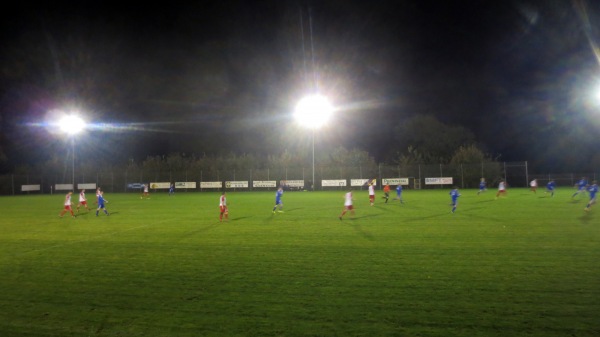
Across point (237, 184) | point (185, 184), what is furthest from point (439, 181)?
point (185, 184)

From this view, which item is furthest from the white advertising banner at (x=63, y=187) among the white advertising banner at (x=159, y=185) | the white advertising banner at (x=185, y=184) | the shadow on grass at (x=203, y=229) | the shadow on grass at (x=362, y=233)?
the shadow on grass at (x=362, y=233)

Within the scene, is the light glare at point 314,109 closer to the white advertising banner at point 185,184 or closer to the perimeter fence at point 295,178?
the perimeter fence at point 295,178

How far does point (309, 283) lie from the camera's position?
7414mm

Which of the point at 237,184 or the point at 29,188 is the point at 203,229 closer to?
the point at 237,184

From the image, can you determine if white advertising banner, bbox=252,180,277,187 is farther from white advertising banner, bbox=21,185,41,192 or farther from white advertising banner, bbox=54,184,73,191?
white advertising banner, bbox=21,185,41,192

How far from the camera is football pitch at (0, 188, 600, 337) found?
543cm

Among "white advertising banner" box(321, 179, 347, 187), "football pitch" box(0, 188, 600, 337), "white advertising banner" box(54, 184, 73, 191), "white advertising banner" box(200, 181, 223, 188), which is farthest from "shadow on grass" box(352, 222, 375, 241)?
"white advertising banner" box(54, 184, 73, 191)

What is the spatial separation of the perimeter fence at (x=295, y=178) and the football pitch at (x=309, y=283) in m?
39.6

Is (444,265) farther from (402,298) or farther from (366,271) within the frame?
(402,298)

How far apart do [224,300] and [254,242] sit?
5.64 meters

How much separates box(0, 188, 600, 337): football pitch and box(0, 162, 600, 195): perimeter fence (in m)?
39.6

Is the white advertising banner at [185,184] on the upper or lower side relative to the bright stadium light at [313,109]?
lower

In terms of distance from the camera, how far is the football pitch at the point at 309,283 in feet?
17.8

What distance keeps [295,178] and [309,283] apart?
173 feet
